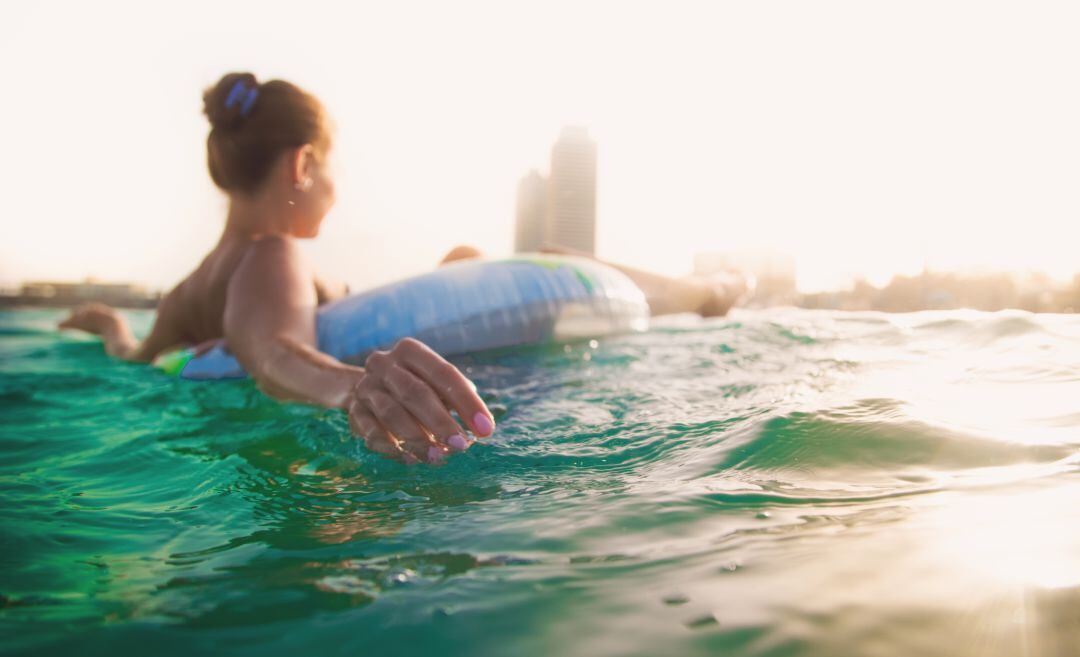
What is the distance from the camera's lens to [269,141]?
11.2 feet

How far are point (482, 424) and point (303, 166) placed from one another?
2.76 meters

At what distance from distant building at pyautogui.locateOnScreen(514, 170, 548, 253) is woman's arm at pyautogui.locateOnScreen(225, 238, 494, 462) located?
34.7 m

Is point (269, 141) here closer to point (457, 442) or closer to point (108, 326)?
point (457, 442)

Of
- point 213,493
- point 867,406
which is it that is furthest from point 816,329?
point 213,493

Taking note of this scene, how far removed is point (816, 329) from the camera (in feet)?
13.2

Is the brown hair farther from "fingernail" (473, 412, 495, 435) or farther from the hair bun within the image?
"fingernail" (473, 412, 495, 435)

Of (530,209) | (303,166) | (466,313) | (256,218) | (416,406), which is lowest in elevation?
(416,406)

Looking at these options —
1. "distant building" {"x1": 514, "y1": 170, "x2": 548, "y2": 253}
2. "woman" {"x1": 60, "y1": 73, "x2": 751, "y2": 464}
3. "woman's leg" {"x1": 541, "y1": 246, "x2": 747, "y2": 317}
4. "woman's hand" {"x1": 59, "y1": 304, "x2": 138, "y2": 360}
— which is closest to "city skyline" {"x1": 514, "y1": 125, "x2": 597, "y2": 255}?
"distant building" {"x1": 514, "y1": 170, "x2": 548, "y2": 253}

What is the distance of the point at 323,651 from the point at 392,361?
733 mm

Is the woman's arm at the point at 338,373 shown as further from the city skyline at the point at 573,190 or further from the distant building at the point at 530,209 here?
the distant building at the point at 530,209

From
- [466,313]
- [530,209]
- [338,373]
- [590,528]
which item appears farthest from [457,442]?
[530,209]

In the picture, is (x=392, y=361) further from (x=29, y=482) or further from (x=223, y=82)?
(x=223, y=82)

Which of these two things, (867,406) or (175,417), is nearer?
(867,406)

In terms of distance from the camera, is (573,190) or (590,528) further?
(573,190)
